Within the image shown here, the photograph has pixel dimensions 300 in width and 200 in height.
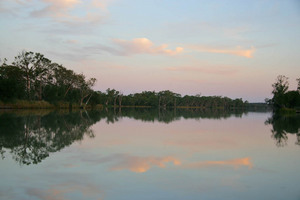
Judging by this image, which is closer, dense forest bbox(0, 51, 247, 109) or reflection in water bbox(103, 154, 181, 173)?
reflection in water bbox(103, 154, 181, 173)

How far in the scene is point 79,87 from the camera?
229ft

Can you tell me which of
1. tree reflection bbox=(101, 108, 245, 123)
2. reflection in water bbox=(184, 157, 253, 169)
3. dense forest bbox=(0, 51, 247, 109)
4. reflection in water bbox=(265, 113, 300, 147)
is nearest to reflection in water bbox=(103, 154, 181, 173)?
reflection in water bbox=(184, 157, 253, 169)

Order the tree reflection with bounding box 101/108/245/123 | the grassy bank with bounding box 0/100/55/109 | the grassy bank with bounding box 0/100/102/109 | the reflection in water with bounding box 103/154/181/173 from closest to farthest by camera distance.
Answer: the reflection in water with bounding box 103/154/181/173
the tree reflection with bounding box 101/108/245/123
the grassy bank with bounding box 0/100/55/109
the grassy bank with bounding box 0/100/102/109

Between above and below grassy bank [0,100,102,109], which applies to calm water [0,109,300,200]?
below

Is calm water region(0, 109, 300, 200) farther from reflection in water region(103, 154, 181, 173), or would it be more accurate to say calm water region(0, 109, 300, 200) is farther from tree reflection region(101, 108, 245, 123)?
tree reflection region(101, 108, 245, 123)

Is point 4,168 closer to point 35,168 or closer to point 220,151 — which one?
point 35,168

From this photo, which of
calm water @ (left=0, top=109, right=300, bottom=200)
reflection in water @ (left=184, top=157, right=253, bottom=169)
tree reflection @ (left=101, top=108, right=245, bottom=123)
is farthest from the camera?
tree reflection @ (left=101, top=108, right=245, bottom=123)

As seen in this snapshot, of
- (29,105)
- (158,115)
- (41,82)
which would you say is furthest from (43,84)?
(158,115)

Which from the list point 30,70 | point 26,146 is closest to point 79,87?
point 30,70

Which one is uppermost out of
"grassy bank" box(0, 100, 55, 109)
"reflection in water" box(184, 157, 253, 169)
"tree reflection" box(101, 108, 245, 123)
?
"grassy bank" box(0, 100, 55, 109)

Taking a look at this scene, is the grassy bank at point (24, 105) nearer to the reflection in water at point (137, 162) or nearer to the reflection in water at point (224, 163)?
the reflection in water at point (137, 162)

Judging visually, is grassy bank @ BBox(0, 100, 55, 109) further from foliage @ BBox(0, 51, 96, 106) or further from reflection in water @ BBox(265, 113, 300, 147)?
reflection in water @ BBox(265, 113, 300, 147)

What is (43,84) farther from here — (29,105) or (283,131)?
(283,131)

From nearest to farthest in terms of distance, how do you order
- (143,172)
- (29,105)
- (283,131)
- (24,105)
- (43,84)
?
1. (143,172)
2. (283,131)
3. (24,105)
4. (29,105)
5. (43,84)
